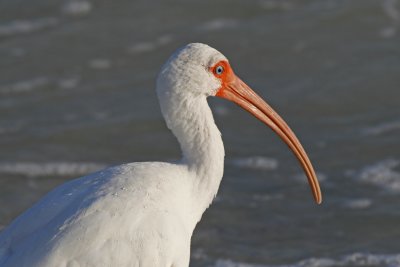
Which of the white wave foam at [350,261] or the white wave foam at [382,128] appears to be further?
the white wave foam at [382,128]

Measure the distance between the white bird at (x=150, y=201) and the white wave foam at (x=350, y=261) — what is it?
2.10 m

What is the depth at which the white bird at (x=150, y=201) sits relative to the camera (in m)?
7.71

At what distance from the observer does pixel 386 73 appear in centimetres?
1502

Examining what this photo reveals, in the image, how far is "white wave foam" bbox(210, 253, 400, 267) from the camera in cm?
1047

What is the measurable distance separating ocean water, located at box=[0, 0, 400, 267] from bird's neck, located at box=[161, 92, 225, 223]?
2.23 metres

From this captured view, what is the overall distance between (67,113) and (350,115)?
3.83 metres

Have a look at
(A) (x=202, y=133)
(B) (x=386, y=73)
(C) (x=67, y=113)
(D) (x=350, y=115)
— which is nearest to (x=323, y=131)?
(D) (x=350, y=115)

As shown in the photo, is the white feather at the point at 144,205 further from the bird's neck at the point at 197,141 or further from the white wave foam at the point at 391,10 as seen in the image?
the white wave foam at the point at 391,10

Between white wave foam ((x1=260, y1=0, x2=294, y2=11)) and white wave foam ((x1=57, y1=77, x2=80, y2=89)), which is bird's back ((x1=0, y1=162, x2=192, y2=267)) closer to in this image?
white wave foam ((x1=57, y1=77, x2=80, y2=89))

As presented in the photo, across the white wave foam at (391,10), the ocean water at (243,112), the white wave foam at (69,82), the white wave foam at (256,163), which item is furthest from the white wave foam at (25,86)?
the white wave foam at (391,10)

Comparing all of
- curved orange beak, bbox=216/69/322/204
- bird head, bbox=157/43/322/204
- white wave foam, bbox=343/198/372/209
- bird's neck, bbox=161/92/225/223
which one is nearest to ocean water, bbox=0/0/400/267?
white wave foam, bbox=343/198/372/209

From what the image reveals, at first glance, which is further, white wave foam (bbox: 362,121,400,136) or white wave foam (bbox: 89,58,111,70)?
white wave foam (bbox: 89,58,111,70)

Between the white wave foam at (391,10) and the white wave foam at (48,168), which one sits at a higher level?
the white wave foam at (391,10)

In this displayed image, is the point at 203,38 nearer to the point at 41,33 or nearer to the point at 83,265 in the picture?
the point at 41,33
